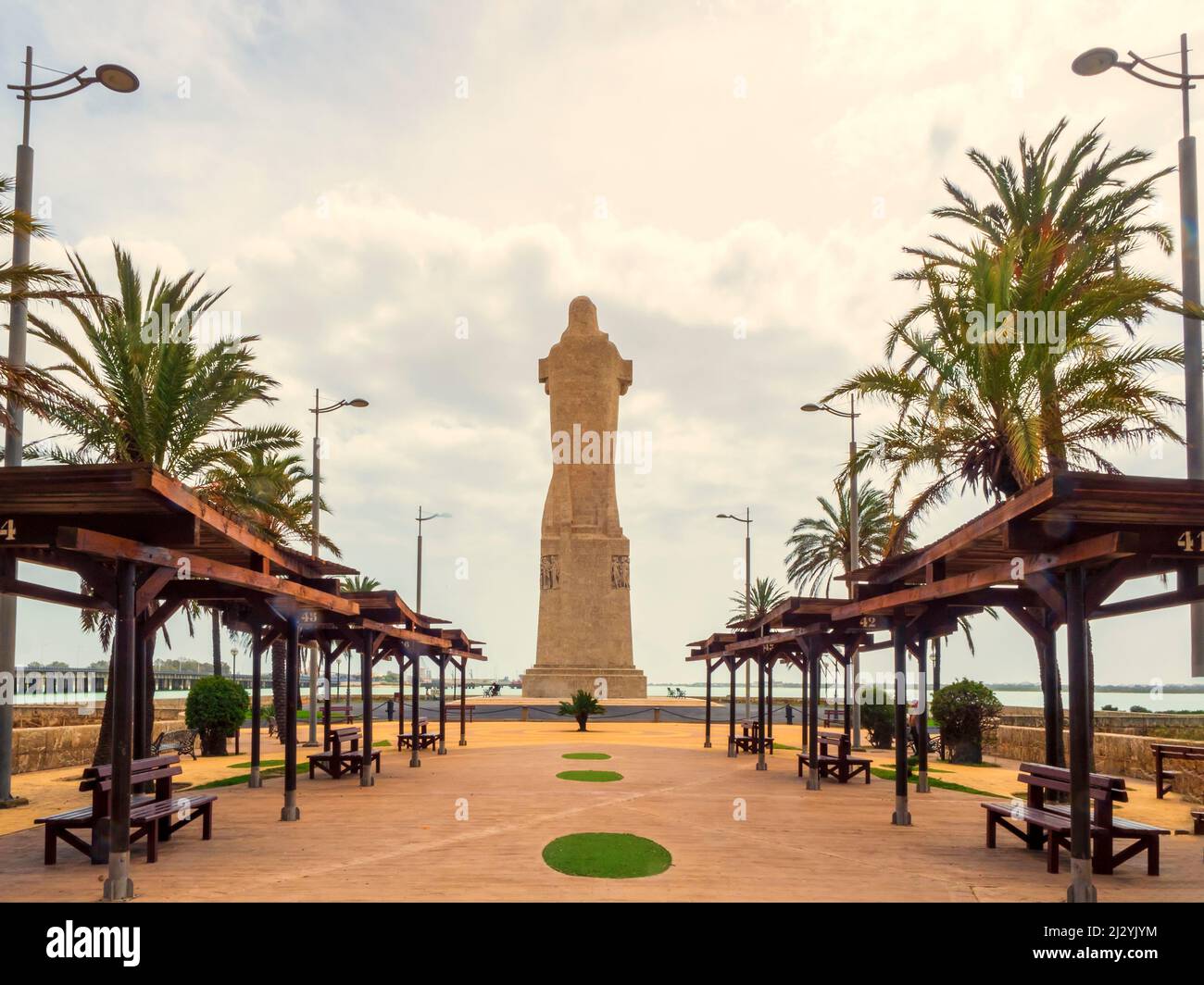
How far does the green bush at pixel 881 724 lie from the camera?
31219 millimetres

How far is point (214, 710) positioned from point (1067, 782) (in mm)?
21834

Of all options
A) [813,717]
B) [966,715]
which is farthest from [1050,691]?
[966,715]

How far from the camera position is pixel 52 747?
76.5 feet

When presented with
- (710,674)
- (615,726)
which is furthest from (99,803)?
(615,726)

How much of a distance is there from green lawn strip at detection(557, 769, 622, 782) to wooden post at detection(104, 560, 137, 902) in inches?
442

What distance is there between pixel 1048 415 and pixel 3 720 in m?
17.7

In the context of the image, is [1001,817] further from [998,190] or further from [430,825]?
[998,190]

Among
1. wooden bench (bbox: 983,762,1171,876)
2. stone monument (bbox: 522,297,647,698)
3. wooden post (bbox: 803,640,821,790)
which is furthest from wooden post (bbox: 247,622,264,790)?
stone monument (bbox: 522,297,647,698)

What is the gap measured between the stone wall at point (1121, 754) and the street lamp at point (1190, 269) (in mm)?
4549

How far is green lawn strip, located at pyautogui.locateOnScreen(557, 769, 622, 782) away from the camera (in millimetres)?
20062

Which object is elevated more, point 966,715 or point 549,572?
point 549,572

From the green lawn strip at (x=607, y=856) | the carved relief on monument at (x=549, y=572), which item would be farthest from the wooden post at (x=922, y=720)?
the carved relief on monument at (x=549, y=572)

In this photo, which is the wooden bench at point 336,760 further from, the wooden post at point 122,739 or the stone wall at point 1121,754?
the stone wall at point 1121,754

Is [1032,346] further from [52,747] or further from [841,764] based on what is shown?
[52,747]
